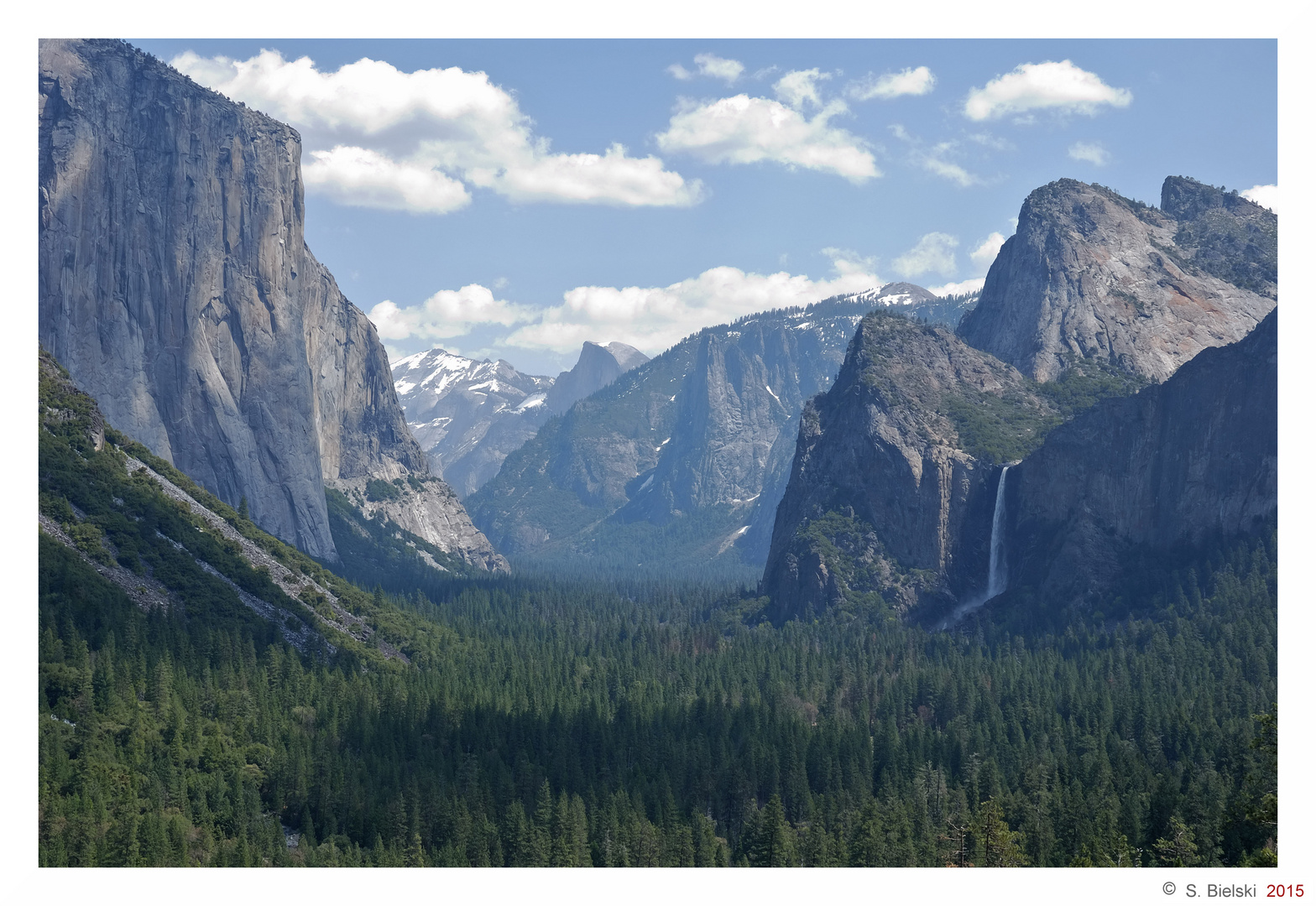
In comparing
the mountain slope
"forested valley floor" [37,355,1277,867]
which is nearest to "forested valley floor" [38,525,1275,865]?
"forested valley floor" [37,355,1277,867]

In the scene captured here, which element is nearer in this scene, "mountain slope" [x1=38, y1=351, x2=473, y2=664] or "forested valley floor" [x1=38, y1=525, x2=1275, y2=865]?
"forested valley floor" [x1=38, y1=525, x2=1275, y2=865]

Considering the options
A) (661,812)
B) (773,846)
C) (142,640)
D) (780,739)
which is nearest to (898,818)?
(773,846)

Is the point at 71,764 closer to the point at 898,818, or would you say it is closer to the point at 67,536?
the point at 67,536

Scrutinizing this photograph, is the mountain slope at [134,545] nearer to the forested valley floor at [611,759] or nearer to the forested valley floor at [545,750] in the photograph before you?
the forested valley floor at [545,750]

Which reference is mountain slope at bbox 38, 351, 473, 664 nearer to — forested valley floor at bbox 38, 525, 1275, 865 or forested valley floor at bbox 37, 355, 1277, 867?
forested valley floor at bbox 37, 355, 1277, 867

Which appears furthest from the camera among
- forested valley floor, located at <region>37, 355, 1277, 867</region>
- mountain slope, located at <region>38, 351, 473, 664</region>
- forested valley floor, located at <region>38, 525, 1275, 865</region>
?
mountain slope, located at <region>38, 351, 473, 664</region>

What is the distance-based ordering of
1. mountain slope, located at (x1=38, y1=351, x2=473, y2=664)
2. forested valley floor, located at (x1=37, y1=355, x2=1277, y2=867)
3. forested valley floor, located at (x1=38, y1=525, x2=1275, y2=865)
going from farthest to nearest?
mountain slope, located at (x1=38, y1=351, x2=473, y2=664), forested valley floor, located at (x1=37, y1=355, x2=1277, y2=867), forested valley floor, located at (x1=38, y1=525, x2=1275, y2=865)

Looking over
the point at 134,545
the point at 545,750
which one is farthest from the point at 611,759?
the point at 134,545

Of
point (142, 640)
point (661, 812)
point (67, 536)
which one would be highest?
point (67, 536)

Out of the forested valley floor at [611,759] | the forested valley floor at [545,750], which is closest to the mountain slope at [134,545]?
the forested valley floor at [545,750]

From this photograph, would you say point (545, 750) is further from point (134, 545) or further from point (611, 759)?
point (134, 545)

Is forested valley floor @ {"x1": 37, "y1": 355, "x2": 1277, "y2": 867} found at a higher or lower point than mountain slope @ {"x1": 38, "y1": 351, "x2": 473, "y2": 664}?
lower
